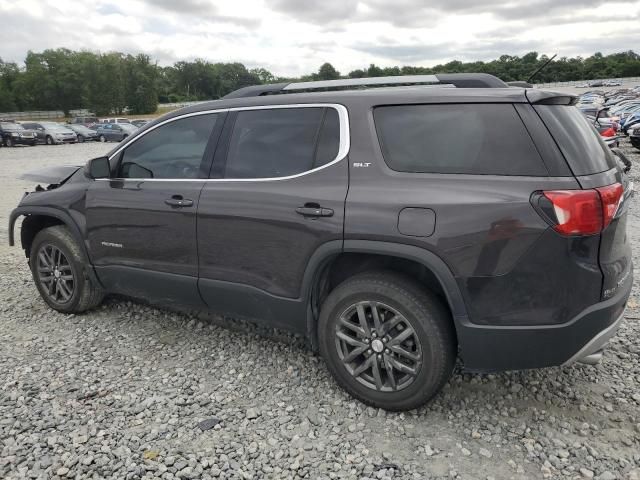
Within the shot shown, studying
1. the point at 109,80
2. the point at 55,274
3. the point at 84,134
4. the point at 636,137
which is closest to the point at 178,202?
the point at 55,274

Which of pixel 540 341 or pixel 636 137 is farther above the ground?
pixel 540 341

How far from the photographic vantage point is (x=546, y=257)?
244 centimetres

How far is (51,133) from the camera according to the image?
31469 millimetres

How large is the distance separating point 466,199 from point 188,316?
2748 mm

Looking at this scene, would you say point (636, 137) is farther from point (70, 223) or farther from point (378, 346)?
point (70, 223)

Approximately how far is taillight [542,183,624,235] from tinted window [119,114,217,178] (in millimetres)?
2266

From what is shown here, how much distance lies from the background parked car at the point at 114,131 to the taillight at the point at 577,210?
33.9 meters

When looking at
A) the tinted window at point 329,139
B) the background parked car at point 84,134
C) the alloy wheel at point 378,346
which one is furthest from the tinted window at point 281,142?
the background parked car at point 84,134

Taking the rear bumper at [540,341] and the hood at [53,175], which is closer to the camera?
the rear bumper at [540,341]

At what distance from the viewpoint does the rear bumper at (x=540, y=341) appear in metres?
2.53

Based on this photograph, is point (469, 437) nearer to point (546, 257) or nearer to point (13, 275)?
point (546, 257)

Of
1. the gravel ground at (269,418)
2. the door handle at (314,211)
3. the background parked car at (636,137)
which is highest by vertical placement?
the door handle at (314,211)

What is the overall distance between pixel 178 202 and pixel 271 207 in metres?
0.79

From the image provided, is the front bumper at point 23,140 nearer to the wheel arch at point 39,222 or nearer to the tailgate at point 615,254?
the wheel arch at point 39,222
